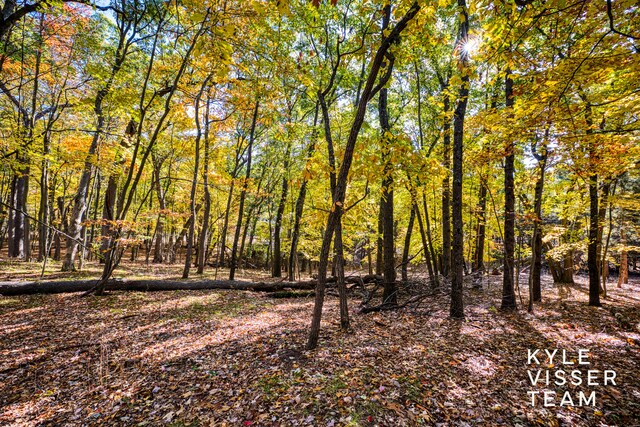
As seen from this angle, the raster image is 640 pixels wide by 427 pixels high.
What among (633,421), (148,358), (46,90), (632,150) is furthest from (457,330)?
(46,90)

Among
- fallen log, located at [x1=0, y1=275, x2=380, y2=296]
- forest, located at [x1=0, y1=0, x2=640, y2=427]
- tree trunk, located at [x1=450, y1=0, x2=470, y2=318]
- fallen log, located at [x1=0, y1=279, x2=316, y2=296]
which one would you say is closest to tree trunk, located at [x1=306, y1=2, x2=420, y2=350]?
forest, located at [x1=0, y1=0, x2=640, y2=427]

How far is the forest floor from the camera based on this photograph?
3.54 metres

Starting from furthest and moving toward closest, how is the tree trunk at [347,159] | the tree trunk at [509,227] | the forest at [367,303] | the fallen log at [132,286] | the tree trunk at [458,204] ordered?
the fallen log at [132,286] < the tree trunk at [509,227] < the tree trunk at [458,204] < the tree trunk at [347,159] < the forest at [367,303]

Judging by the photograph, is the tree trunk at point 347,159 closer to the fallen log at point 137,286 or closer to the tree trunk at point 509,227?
the tree trunk at point 509,227

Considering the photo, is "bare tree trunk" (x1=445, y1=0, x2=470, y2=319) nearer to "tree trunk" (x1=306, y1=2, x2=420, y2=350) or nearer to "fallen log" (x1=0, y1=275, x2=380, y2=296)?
"tree trunk" (x1=306, y1=2, x2=420, y2=350)

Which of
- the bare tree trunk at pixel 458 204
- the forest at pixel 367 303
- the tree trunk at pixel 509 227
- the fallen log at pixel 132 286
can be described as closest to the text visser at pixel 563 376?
the forest at pixel 367 303

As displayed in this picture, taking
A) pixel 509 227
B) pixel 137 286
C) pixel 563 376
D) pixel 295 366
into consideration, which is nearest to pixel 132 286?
pixel 137 286

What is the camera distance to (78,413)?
3.71 m

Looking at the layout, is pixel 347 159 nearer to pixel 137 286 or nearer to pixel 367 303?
pixel 367 303

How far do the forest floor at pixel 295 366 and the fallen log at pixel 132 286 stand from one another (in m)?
0.90

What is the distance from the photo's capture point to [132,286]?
33.5ft

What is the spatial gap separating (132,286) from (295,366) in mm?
8817

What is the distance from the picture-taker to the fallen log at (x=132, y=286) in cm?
889

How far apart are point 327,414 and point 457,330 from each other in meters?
4.39
